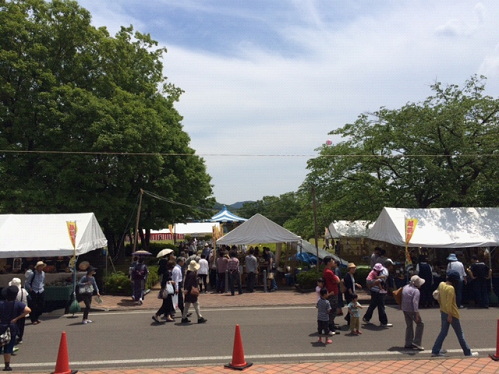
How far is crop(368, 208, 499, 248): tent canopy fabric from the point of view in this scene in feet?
44.2

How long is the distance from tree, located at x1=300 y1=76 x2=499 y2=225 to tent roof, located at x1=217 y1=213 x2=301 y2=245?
2.94 metres

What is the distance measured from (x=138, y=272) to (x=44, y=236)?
3347 millimetres

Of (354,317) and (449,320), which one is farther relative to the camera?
(354,317)

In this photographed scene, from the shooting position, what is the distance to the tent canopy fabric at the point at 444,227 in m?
13.5

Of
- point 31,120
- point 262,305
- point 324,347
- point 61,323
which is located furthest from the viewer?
point 31,120

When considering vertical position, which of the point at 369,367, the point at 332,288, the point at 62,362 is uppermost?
the point at 332,288

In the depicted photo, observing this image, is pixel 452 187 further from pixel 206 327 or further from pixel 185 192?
pixel 185 192

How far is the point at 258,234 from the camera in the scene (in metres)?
17.0

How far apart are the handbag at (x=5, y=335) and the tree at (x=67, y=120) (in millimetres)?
11729

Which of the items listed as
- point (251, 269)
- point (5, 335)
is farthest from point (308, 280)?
point (5, 335)

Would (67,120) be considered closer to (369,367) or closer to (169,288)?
(169,288)

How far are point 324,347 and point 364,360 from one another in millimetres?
1028

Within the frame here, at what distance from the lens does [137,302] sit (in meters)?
13.5

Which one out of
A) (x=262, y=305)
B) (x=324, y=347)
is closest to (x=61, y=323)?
(x=262, y=305)
